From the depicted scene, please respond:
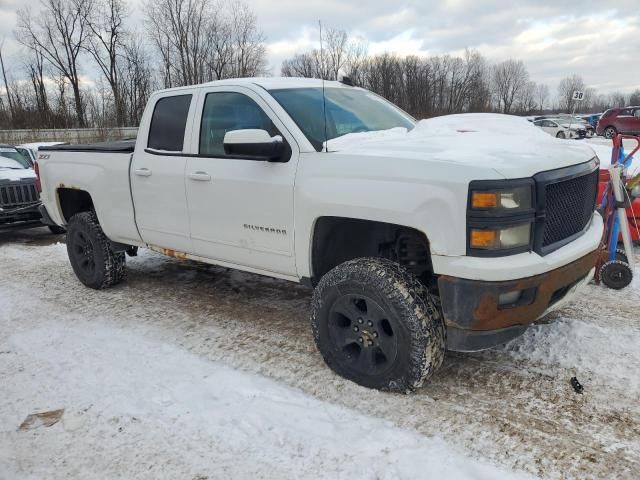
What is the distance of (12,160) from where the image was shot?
9.36 metres

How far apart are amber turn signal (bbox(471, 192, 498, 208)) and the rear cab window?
8.27ft

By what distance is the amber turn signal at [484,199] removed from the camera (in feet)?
8.39

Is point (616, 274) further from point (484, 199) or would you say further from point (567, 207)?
point (484, 199)

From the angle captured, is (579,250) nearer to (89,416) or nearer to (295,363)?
(295,363)

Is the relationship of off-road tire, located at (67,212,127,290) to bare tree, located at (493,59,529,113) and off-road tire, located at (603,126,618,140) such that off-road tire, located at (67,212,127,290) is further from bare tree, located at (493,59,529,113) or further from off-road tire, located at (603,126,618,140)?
bare tree, located at (493,59,529,113)

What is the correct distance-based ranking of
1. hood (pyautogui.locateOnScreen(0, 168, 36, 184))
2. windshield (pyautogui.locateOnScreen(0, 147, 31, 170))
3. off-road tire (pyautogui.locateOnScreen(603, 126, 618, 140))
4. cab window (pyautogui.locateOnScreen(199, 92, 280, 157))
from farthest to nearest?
off-road tire (pyautogui.locateOnScreen(603, 126, 618, 140)), windshield (pyautogui.locateOnScreen(0, 147, 31, 170)), hood (pyautogui.locateOnScreen(0, 168, 36, 184)), cab window (pyautogui.locateOnScreen(199, 92, 280, 157))

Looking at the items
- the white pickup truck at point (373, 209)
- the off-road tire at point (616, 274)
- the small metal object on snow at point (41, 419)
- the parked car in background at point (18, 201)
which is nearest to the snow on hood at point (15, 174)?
the parked car in background at point (18, 201)

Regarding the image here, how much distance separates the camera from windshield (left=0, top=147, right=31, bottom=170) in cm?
913

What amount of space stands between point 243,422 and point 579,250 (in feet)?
7.13

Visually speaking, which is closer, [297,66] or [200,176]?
[200,176]

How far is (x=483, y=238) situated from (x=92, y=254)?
4163mm

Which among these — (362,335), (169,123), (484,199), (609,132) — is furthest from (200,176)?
(609,132)

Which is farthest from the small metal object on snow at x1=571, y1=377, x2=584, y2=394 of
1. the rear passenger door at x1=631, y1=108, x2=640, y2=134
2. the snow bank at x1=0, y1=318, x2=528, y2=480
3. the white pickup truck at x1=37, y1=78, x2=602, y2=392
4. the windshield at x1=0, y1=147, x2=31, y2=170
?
the rear passenger door at x1=631, y1=108, x2=640, y2=134

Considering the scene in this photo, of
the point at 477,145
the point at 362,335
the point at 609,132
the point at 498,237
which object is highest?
the point at 477,145
